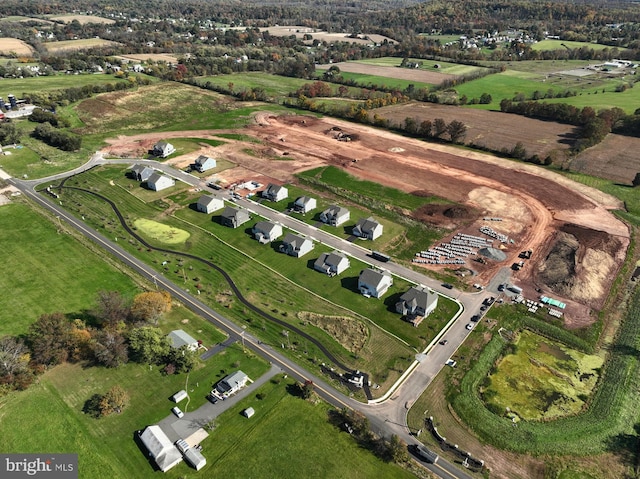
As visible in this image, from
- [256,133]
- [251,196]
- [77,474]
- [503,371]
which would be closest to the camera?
[77,474]

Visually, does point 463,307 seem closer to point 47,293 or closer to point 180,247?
point 180,247

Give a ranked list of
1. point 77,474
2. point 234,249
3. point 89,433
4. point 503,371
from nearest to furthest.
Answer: point 77,474, point 89,433, point 503,371, point 234,249

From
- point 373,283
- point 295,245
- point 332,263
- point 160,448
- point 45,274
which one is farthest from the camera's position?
point 295,245

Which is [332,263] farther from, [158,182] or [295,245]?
[158,182]

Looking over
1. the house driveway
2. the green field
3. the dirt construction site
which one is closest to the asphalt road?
the house driveway

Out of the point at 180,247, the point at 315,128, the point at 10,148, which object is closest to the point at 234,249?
the point at 180,247

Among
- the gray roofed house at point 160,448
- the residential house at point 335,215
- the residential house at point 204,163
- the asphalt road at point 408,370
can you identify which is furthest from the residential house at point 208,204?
the gray roofed house at point 160,448

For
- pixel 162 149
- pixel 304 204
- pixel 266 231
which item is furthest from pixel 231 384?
pixel 162 149
